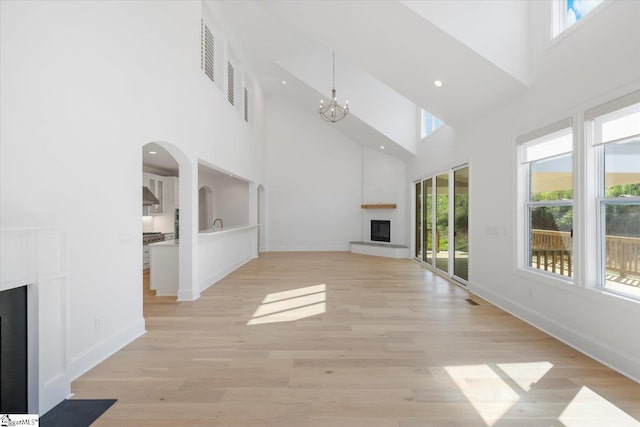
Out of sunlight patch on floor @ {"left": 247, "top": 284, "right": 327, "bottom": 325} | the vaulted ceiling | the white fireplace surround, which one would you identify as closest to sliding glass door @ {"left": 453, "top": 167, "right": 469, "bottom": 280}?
the vaulted ceiling

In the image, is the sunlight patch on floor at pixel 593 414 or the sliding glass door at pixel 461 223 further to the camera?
the sliding glass door at pixel 461 223

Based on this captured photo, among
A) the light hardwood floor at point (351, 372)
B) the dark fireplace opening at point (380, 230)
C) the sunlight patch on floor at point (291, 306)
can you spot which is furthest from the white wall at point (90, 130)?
the dark fireplace opening at point (380, 230)

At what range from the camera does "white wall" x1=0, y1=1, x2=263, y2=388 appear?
2.18 meters

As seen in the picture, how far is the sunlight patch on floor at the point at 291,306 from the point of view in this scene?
4.11 m

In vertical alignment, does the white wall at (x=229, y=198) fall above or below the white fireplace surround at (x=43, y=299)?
above

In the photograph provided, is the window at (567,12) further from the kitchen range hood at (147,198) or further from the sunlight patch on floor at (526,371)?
the kitchen range hood at (147,198)

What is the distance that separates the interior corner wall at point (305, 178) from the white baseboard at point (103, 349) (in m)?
7.69

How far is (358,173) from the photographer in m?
11.2

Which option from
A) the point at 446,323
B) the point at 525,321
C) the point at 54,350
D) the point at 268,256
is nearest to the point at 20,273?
the point at 54,350

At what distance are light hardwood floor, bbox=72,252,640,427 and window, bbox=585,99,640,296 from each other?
83 cm

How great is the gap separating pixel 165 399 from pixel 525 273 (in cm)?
405

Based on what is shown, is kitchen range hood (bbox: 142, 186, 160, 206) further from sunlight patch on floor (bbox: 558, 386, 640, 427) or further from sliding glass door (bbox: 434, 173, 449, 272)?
sunlight patch on floor (bbox: 558, 386, 640, 427)

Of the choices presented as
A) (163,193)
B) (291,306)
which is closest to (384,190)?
(163,193)

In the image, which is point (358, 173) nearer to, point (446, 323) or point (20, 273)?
point (446, 323)
